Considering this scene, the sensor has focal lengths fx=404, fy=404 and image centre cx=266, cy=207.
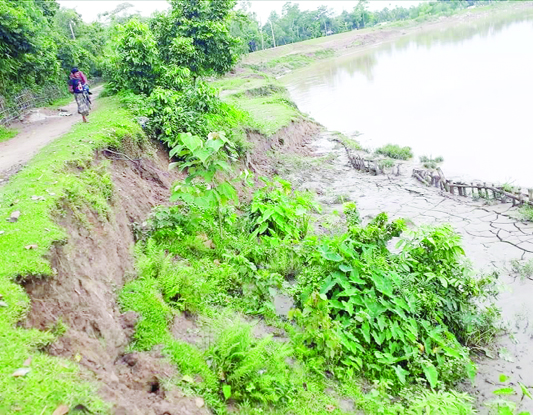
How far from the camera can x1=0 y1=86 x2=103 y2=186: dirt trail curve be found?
902 cm

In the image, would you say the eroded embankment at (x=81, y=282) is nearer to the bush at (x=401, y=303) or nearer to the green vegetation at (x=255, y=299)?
the green vegetation at (x=255, y=299)

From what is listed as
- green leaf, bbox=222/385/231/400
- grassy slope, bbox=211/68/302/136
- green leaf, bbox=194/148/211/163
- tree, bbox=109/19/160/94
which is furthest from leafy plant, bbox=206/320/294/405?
grassy slope, bbox=211/68/302/136

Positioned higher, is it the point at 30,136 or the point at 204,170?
the point at 30,136

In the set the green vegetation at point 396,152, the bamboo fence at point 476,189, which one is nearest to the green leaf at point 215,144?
the bamboo fence at point 476,189

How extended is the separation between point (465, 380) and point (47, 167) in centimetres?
822

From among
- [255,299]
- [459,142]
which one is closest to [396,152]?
[459,142]

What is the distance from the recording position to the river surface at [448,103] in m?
18.5

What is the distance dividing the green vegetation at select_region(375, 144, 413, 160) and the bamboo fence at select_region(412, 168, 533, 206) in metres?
3.09

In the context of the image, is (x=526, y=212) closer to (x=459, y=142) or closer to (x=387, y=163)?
(x=387, y=163)

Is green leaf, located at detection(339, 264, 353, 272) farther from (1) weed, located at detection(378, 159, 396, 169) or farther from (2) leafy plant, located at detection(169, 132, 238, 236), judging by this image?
(1) weed, located at detection(378, 159, 396, 169)

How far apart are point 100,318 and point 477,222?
36.5 ft

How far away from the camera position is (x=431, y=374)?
6.00 meters

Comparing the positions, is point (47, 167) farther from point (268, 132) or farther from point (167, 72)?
point (268, 132)

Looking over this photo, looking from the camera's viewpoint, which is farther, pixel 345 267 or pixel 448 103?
pixel 448 103
